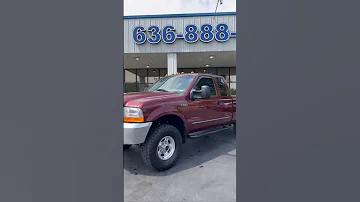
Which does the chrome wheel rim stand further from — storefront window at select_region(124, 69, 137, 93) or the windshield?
storefront window at select_region(124, 69, 137, 93)

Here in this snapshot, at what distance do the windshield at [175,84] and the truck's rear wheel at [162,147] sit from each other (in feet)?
3.37

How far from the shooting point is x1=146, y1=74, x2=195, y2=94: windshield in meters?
4.39

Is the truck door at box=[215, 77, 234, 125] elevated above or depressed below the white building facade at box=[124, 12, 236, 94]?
below

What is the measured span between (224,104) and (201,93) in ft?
4.12

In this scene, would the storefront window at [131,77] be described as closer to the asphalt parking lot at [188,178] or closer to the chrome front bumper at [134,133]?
the asphalt parking lot at [188,178]

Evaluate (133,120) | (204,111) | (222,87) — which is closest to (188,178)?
(133,120)

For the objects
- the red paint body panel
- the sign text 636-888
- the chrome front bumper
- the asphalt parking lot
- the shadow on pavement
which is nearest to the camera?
the asphalt parking lot

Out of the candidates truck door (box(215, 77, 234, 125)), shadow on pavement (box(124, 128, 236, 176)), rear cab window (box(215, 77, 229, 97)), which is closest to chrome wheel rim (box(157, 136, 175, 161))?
shadow on pavement (box(124, 128, 236, 176))
